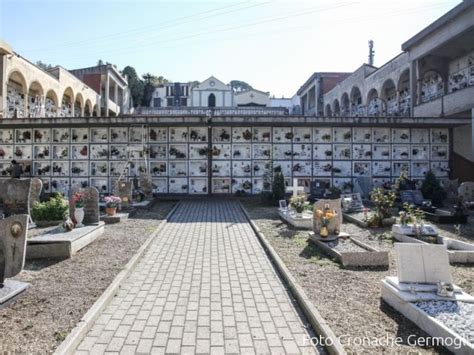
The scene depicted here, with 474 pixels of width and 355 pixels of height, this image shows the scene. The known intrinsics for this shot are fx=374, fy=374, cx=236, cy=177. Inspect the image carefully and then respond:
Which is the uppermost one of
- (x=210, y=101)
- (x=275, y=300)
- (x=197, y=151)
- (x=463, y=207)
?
(x=210, y=101)

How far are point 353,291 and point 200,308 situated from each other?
2.02 m

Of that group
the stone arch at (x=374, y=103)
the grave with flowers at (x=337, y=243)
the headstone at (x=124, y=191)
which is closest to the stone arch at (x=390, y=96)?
the stone arch at (x=374, y=103)

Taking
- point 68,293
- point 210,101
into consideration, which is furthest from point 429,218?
point 210,101

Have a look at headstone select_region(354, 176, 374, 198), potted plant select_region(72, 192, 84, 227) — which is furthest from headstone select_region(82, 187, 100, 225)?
headstone select_region(354, 176, 374, 198)

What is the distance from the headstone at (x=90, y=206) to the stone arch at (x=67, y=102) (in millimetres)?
25742

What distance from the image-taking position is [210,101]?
180ft

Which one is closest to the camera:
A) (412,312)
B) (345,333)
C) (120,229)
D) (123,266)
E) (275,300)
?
(345,333)

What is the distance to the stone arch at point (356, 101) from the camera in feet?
110

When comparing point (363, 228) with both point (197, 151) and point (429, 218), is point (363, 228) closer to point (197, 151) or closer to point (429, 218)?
point (429, 218)

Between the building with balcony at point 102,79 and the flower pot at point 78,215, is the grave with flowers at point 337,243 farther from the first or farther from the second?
the building with balcony at point 102,79

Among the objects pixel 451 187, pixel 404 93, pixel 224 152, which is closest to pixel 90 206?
pixel 224 152

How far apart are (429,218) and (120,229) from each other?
829 cm

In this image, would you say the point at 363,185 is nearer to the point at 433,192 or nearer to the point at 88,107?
the point at 433,192

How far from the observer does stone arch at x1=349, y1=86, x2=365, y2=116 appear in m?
33.7
